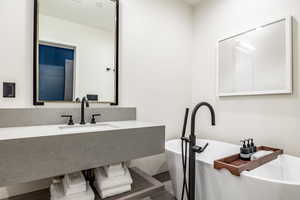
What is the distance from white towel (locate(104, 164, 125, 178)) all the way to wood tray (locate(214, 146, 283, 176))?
0.73 metres

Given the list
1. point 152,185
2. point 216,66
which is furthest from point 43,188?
point 216,66

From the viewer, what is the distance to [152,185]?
1.37m

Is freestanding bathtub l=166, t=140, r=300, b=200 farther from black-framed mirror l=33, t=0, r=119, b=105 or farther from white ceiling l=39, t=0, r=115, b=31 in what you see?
white ceiling l=39, t=0, r=115, b=31

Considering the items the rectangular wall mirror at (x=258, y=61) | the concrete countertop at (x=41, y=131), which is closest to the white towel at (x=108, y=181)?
the concrete countertop at (x=41, y=131)

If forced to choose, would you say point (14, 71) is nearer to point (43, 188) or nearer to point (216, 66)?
point (43, 188)

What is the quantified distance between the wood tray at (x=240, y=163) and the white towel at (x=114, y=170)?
2.40 feet

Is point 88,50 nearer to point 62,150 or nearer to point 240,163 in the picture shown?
point 62,150

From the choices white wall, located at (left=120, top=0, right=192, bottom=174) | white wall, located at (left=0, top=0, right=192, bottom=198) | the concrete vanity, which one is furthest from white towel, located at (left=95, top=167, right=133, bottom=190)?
white wall, located at (left=120, top=0, right=192, bottom=174)

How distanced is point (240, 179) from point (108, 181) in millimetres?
926

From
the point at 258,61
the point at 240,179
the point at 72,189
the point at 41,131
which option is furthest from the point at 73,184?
the point at 258,61

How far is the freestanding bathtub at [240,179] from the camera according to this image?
1.04 metres

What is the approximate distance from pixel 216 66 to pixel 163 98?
0.80m

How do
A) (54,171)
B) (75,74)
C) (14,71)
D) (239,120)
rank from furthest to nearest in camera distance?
1. (239,120)
2. (75,74)
3. (14,71)
4. (54,171)

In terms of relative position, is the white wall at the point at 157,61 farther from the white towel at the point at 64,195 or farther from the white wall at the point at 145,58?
the white towel at the point at 64,195
